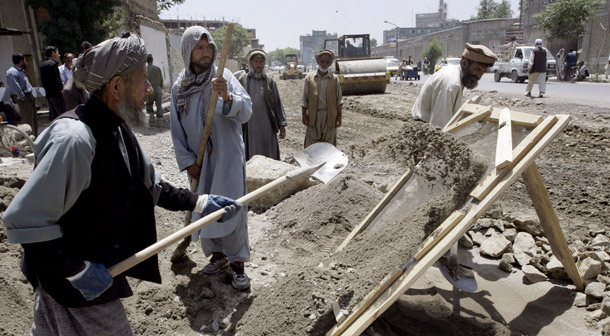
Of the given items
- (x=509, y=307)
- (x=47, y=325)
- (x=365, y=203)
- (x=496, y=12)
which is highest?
(x=496, y=12)

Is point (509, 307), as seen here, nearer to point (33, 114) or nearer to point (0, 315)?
point (0, 315)

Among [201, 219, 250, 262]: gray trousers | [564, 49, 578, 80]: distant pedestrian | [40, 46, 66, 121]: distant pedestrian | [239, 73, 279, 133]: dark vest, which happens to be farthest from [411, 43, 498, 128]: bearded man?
[564, 49, 578, 80]: distant pedestrian

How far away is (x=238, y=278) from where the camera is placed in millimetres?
2924

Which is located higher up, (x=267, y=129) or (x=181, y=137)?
(x=181, y=137)

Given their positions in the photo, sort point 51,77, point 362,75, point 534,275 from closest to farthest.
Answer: point 534,275
point 51,77
point 362,75

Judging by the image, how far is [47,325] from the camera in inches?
58.5

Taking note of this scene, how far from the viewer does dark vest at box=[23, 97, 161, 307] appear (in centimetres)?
139

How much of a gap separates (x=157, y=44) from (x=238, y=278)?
14.8 meters

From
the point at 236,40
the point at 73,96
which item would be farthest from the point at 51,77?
the point at 236,40

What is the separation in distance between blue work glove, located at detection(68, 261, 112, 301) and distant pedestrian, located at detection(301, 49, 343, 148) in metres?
4.32

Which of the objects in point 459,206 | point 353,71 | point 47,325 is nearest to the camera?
point 47,325

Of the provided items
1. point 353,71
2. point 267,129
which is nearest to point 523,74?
point 353,71

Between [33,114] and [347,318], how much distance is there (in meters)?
7.80

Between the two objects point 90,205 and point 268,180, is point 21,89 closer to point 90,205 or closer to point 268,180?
point 268,180
